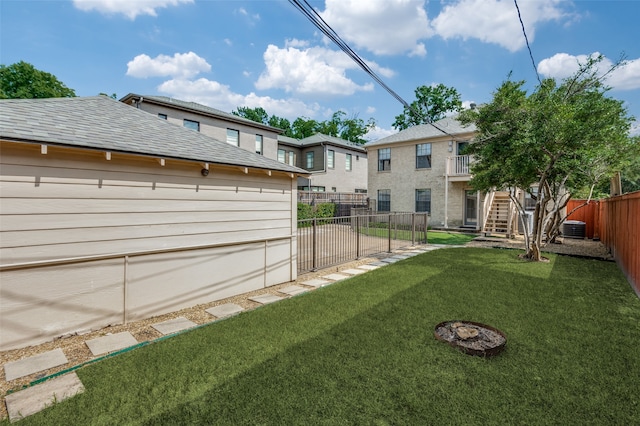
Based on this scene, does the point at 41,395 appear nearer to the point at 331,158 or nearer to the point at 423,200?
the point at 423,200

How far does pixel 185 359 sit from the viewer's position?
120 inches

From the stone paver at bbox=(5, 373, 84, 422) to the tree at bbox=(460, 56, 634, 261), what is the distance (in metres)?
9.18

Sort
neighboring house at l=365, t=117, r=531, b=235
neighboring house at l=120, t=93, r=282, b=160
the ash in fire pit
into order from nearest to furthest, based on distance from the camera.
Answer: the ash in fire pit, neighboring house at l=120, t=93, r=282, b=160, neighboring house at l=365, t=117, r=531, b=235

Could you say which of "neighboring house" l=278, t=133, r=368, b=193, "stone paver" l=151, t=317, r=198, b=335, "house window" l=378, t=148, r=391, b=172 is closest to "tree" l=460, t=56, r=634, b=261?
"stone paver" l=151, t=317, r=198, b=335

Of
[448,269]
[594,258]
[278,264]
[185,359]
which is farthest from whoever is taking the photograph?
[594,258]

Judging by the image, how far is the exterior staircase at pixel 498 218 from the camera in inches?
562

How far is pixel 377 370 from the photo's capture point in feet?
9.27

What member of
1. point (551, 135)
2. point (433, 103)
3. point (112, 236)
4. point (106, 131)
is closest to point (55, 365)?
point (112, 236)

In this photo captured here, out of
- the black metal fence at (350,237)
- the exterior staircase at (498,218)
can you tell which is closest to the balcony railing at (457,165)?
the exterior staircase at (498,218)

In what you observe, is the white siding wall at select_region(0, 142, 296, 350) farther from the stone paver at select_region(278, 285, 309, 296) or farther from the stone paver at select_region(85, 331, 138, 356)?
the stone paver at select_region(278, 285, 309, 296)

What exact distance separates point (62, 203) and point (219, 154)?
2324mm

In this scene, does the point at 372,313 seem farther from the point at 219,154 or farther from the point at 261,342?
the point at 219,154

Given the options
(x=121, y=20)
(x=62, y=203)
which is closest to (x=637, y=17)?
(x=62, y=203)

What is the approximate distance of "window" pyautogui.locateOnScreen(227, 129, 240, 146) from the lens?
18.1 meters
